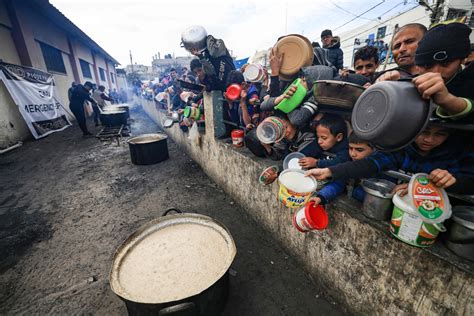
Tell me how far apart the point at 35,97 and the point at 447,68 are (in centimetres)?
1335

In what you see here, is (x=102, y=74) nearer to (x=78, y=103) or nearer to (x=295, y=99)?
(x=78, y=103)

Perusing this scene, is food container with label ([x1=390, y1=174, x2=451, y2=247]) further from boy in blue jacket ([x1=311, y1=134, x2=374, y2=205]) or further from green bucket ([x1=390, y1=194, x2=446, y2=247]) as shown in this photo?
boy in blue jacket ([x1=311, y1=134, x2=374, y2=205])

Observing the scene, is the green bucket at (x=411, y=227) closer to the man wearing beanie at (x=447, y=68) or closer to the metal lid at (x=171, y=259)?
the man wearing beanie at (x=447, y=68)

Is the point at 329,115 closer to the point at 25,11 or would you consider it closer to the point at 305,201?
the point at 305,201

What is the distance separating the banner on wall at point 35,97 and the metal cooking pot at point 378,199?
12.0 m

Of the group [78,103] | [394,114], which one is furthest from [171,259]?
[78,103]

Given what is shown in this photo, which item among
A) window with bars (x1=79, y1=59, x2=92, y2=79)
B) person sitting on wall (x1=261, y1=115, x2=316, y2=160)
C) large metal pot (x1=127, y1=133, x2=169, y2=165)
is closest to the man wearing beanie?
person sitting on wall (x1=261, y1=115, x2=316, y2=160)

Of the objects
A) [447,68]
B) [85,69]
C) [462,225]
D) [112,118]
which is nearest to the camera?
[462,225]

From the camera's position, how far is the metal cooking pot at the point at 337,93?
67.0 inches

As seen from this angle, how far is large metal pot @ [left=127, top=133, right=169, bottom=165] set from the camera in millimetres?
5957

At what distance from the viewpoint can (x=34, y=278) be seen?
252 cm

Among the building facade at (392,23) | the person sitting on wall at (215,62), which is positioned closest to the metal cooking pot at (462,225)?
the person sitting on wall at (215,62)

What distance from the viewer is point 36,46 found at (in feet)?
32.4

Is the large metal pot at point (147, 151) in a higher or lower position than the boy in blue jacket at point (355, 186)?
lower
